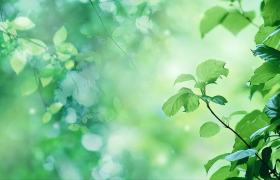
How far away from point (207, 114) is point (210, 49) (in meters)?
0.29

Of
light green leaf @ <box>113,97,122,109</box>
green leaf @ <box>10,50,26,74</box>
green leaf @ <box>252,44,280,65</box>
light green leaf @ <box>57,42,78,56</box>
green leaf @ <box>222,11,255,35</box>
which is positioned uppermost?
green leaf @ <box>252,44,280,65</box>

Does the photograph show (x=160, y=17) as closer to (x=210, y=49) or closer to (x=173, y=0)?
(x=173, y=0)

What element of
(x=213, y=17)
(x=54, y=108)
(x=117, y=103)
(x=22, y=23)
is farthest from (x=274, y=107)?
(x=22, y=23)

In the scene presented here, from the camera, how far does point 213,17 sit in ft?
2.80

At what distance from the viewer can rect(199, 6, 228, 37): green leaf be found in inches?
33.3

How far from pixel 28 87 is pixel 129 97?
426 millimetres

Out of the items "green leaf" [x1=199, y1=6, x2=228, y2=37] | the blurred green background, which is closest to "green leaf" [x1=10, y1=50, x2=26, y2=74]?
the blurred green background

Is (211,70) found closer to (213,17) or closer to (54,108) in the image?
(213,17)

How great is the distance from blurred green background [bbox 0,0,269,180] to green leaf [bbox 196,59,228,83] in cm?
78

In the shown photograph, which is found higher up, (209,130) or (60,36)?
(209,130)

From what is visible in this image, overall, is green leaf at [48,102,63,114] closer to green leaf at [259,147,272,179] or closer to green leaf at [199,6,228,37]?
green leaf at [199,6,228,37]

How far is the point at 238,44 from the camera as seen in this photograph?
1295 millimetres

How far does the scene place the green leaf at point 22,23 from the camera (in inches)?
49.4

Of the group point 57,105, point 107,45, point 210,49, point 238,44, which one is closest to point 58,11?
point 107,45
